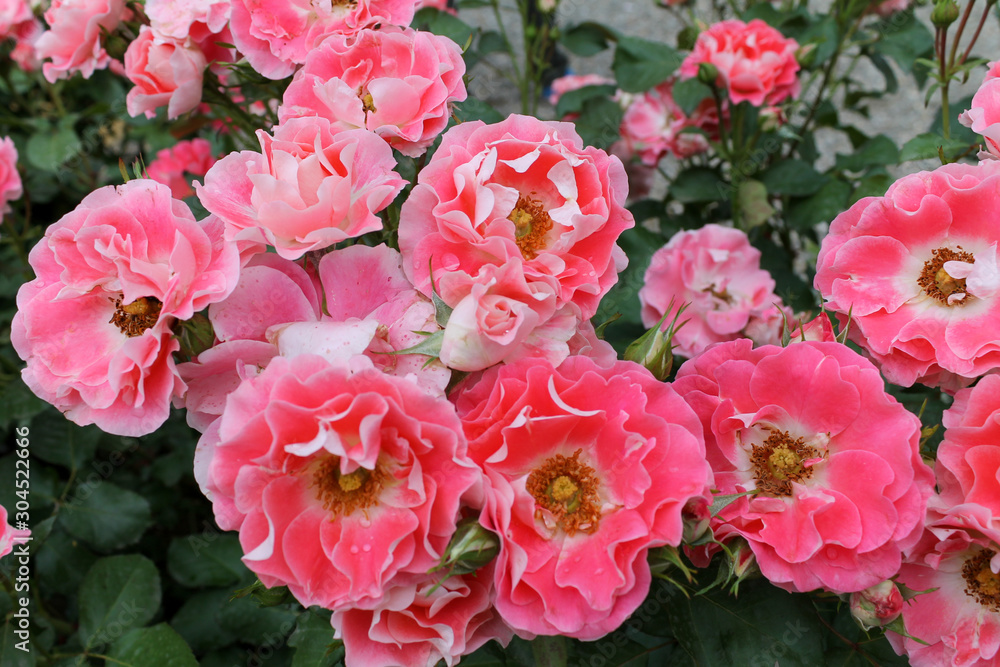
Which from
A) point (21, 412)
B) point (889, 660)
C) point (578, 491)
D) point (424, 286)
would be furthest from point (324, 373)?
point (21, 412)

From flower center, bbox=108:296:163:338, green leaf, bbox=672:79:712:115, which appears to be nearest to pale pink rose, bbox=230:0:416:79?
flower center, bbox=108:296:163:338

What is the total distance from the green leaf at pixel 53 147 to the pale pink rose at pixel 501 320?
5.90 feet

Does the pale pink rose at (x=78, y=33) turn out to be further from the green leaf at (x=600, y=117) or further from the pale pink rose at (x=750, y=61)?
the pale pink rose at (x=750, y=61)

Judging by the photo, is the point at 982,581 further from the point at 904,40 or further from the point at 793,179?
the point at 904,40

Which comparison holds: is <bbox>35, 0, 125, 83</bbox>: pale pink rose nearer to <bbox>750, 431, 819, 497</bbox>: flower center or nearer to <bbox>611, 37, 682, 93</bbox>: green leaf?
<bbox>611, 37, 682, 93</bbox>: green leaf

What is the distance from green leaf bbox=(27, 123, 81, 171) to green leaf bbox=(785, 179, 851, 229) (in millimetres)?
1991

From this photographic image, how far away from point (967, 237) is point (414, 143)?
2.47ft

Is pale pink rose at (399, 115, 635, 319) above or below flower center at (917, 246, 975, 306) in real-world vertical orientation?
above

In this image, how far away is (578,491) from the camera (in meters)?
0.86

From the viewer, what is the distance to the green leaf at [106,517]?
5.73 ft

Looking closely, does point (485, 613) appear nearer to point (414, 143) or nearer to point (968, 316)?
point (414, 143)

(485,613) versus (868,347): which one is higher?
(868,347)

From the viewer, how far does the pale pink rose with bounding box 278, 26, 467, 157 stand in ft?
3.19

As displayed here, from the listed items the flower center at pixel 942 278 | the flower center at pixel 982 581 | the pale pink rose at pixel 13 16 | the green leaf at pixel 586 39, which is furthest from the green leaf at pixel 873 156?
the pale pink rose at pixel 13 16
